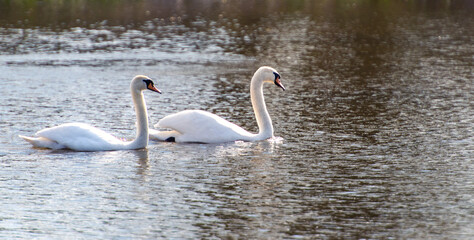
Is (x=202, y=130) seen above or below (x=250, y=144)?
above

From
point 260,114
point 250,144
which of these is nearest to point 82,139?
point 250,144

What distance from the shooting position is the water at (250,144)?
34.6 ft

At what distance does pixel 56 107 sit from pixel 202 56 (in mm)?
11312

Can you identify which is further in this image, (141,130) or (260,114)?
(260,114)

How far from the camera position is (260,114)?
1625cm

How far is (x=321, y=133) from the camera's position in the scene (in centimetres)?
1617

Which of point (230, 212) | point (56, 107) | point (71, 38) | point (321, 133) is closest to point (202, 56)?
point (71, 38)

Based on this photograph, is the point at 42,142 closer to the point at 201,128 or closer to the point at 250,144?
the point at 201,128

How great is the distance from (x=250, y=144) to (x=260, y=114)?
3.04 feet

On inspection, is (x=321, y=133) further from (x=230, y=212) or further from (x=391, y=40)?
(x=391, y=40)

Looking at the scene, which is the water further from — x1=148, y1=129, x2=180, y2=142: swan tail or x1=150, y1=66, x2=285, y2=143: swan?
x1=148, y1=129, x2=180, y2=142: swan tail

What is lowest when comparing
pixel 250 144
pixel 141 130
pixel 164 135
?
pixel 250 144

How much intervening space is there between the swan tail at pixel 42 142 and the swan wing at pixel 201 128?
2057mm

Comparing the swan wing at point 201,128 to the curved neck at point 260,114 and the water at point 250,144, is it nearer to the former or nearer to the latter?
the water at point 250,144
